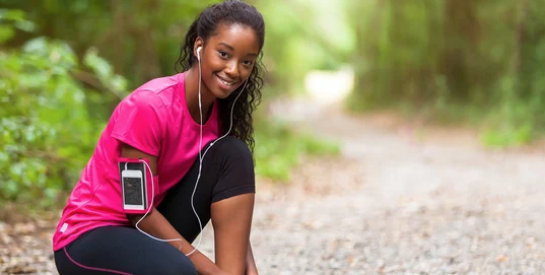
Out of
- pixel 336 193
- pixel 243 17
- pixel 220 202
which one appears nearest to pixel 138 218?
pixel 220 202

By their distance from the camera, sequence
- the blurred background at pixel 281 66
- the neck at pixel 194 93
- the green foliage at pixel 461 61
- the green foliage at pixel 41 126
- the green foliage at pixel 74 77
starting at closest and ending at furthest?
the neck at pixel 194 93 → the green foliage at pixel 41 126 → the green foliage at pixel 74 77 → the blurred background at pixel 281 66 → the green foliage at pixel 461 61

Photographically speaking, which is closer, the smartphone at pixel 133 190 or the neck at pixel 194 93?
the smartphone at pixel 133 190

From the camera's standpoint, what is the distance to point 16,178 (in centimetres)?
365

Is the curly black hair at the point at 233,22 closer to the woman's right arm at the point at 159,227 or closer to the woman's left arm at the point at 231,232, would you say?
the woman's left arm at the point at 231,232

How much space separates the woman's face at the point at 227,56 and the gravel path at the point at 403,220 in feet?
4.25

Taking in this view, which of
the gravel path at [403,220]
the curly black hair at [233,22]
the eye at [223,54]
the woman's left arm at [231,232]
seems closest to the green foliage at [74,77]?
the gravel path at [403,220]

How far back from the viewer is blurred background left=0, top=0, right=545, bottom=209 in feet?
13.9

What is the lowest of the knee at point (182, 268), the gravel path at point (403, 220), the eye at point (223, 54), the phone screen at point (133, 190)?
the gravel path at point (403, 220)

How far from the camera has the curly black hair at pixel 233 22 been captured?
2.06m

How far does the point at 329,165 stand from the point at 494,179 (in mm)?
2657

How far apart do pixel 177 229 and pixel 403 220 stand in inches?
95.8

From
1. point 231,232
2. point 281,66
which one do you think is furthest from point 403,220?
point 281,66

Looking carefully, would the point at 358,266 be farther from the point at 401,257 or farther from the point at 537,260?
the point at 537,260

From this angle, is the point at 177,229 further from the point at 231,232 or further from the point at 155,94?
the point at 155,94
